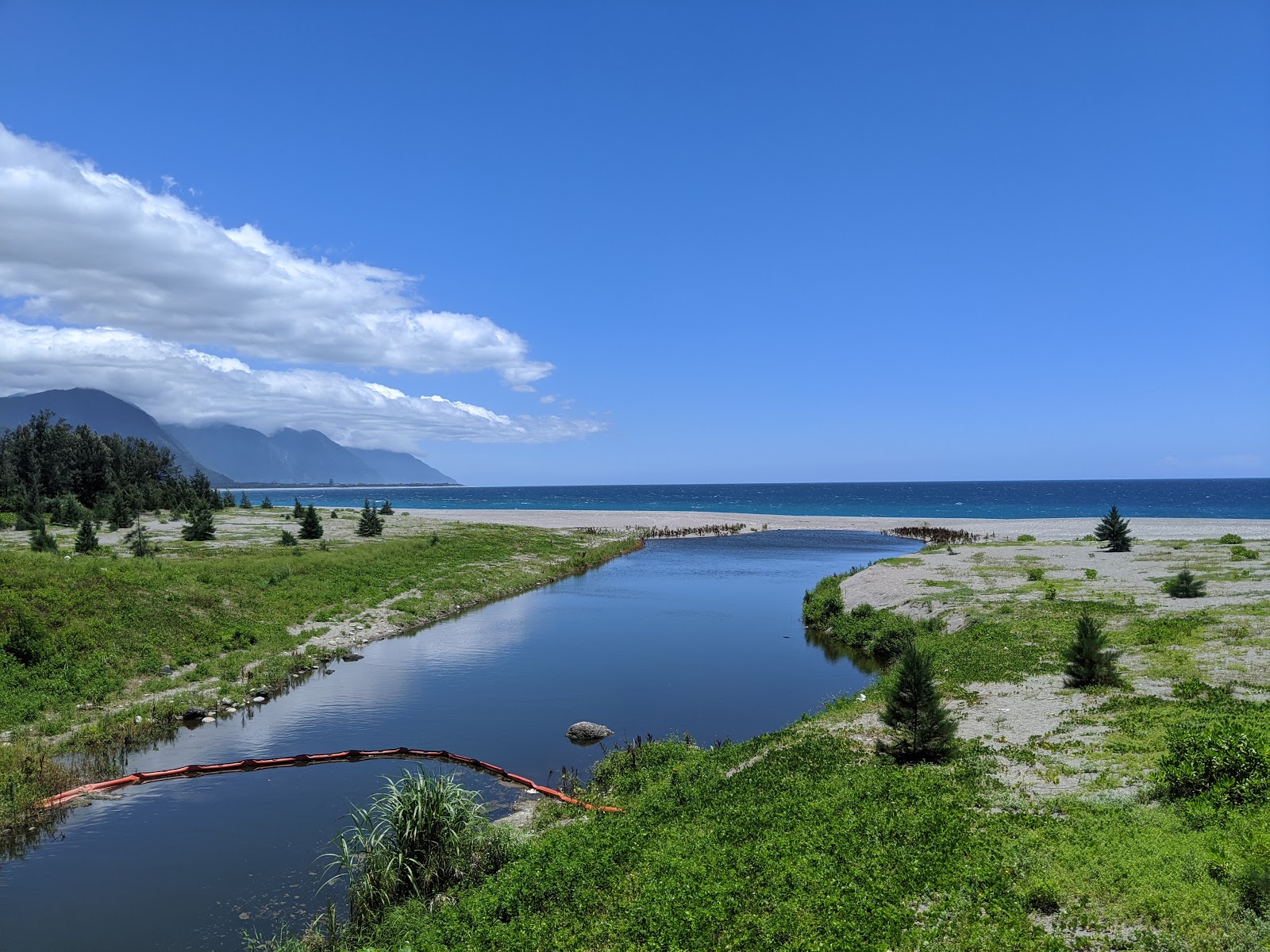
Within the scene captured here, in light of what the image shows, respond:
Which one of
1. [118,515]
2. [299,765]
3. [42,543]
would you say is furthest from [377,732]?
[118,515]

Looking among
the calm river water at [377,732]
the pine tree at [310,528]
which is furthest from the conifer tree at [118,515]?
the calm river water at [377,732]

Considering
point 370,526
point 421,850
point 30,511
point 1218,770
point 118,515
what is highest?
point 30,511

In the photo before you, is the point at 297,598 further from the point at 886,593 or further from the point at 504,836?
the point at 886,593

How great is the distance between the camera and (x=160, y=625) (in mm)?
30625

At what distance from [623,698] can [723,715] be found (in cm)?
453

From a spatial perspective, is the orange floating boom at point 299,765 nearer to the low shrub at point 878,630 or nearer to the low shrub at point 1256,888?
the low shrub at point 1256,888

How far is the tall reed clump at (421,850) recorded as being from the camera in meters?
13.6

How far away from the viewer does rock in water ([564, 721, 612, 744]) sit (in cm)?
2323

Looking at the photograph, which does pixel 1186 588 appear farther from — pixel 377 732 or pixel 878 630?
pixel 377 732

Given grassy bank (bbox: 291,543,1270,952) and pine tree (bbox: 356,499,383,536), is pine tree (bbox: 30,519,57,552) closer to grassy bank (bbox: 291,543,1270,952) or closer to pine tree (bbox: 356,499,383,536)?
pine tree (bbox: 356,499,383,536)

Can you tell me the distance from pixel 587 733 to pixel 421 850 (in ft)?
31.2

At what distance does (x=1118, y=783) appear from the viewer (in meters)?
14.4

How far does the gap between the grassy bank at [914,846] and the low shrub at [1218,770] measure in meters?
0.15

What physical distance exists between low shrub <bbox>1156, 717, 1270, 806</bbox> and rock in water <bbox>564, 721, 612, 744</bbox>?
1557 centimetres
